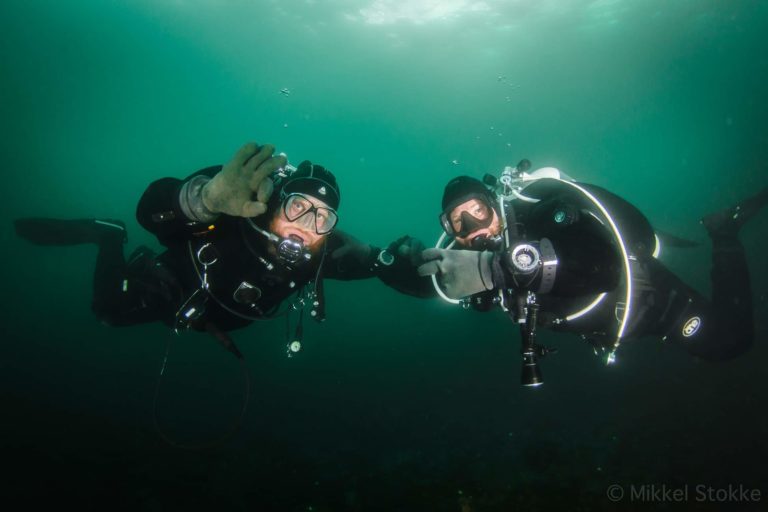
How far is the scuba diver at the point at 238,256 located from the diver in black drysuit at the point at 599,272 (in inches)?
74.8

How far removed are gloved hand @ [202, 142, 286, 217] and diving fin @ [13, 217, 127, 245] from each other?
7054mm

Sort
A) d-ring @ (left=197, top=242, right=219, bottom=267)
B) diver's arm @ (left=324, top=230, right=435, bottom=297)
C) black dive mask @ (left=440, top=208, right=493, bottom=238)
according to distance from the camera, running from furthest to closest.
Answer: diver's arm @ (left=324, top=230, right=435, bottom=297)
d-ring @ (left=197, top=242, right=219, bottom=267)
black dive mask @ (left=440, top=208, right=493, bottom=238)

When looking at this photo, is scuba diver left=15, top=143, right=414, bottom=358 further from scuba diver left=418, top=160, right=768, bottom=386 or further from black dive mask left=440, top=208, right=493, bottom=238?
scuba diver left=418, top=160, right=768, bottom=386

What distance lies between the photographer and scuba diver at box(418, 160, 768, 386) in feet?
9.19

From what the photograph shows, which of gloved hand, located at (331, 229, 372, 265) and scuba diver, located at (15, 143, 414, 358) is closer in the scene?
scuba diver, located at (15, 143, 414, 358)

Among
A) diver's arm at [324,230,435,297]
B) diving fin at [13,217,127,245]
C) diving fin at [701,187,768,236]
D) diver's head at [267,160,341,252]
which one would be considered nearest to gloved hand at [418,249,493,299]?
diver's arm at [324,230,435,297]

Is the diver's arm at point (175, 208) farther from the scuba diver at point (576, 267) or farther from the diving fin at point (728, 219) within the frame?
the diving fin at point (728, 219)

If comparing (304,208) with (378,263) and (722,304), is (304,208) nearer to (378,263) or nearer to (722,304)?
(378,263)

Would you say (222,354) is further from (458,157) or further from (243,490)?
(458,157)

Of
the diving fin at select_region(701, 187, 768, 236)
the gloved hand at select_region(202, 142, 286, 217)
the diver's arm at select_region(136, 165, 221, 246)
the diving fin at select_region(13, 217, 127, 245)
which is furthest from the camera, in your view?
the diving fin at select_region(13, 217, 127, 245)

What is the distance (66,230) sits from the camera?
8.23 metres

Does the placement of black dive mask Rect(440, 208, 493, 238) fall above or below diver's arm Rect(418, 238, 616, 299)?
above

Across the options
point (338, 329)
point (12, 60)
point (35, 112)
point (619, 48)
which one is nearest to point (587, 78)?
point (619, 48)

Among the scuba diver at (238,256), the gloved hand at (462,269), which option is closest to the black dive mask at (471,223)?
the scuba diver at (238,256)
